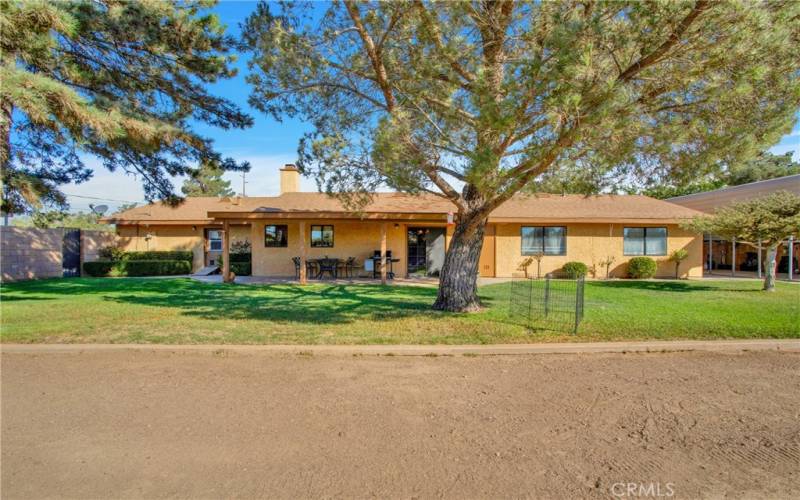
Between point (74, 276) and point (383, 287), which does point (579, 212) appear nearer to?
point (383, 287)

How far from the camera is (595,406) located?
4.15 metres

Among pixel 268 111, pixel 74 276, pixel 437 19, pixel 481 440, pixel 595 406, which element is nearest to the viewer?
pixel 481 440

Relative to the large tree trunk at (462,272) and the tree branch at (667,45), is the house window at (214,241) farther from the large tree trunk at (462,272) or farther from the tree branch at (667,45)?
the tree branch at (667,45)

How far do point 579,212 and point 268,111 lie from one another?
1353cm

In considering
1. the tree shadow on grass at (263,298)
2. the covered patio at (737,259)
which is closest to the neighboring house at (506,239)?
the tree shadow on grass at (263,298)

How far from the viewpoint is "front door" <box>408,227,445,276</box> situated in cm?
1777

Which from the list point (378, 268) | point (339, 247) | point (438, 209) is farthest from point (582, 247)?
point (339, 247)

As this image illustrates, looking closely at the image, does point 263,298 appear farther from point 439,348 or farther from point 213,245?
point 213,245

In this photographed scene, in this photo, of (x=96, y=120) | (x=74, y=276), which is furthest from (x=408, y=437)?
(x=74, y=276)

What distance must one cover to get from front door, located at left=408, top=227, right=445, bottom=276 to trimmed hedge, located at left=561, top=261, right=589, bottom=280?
5.14 metres

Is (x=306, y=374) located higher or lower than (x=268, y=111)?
lower

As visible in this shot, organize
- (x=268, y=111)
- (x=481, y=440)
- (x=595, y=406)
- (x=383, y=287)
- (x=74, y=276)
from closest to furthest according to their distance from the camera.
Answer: (x=481, y=440), (x=595, y=406), (x=268, y=111), (x=383, y=287), (x=74, y=276)

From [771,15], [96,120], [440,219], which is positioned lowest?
[440,219]

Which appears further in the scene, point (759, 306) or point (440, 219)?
point (440, 219)
